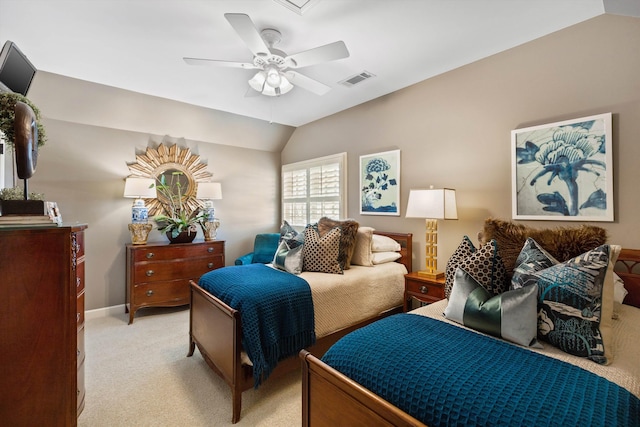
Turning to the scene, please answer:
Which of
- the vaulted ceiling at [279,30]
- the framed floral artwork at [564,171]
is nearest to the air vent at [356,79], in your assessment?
the vaulted ceiling at [279,30]

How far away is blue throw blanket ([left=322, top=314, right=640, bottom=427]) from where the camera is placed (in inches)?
34.9

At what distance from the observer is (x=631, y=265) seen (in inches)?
78.1

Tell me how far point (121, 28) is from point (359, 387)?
9.51ft

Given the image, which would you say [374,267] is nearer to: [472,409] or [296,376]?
[296,376]

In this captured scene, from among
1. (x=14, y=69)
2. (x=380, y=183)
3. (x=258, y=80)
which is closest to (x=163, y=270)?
(x=14, y=69)

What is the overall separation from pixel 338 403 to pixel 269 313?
85cm

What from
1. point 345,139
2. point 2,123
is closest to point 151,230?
point 2,123

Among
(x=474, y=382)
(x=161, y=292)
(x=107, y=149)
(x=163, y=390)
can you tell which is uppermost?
(x=107, y=149)

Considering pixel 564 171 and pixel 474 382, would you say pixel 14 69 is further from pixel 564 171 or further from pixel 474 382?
pixel 564 171

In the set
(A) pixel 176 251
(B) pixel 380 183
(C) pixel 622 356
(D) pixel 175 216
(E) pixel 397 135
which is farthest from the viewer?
(D) pixel 175 216

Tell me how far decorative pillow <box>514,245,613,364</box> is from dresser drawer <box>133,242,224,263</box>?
3.62m

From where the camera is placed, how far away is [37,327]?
1.30 meters

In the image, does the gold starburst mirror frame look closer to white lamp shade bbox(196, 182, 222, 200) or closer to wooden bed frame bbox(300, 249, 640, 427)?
white lamp shade bbox(196, 182, 222, 200)

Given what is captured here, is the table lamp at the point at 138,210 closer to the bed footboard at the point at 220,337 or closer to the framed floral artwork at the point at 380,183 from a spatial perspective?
the bed footboard at the point at 220,337
